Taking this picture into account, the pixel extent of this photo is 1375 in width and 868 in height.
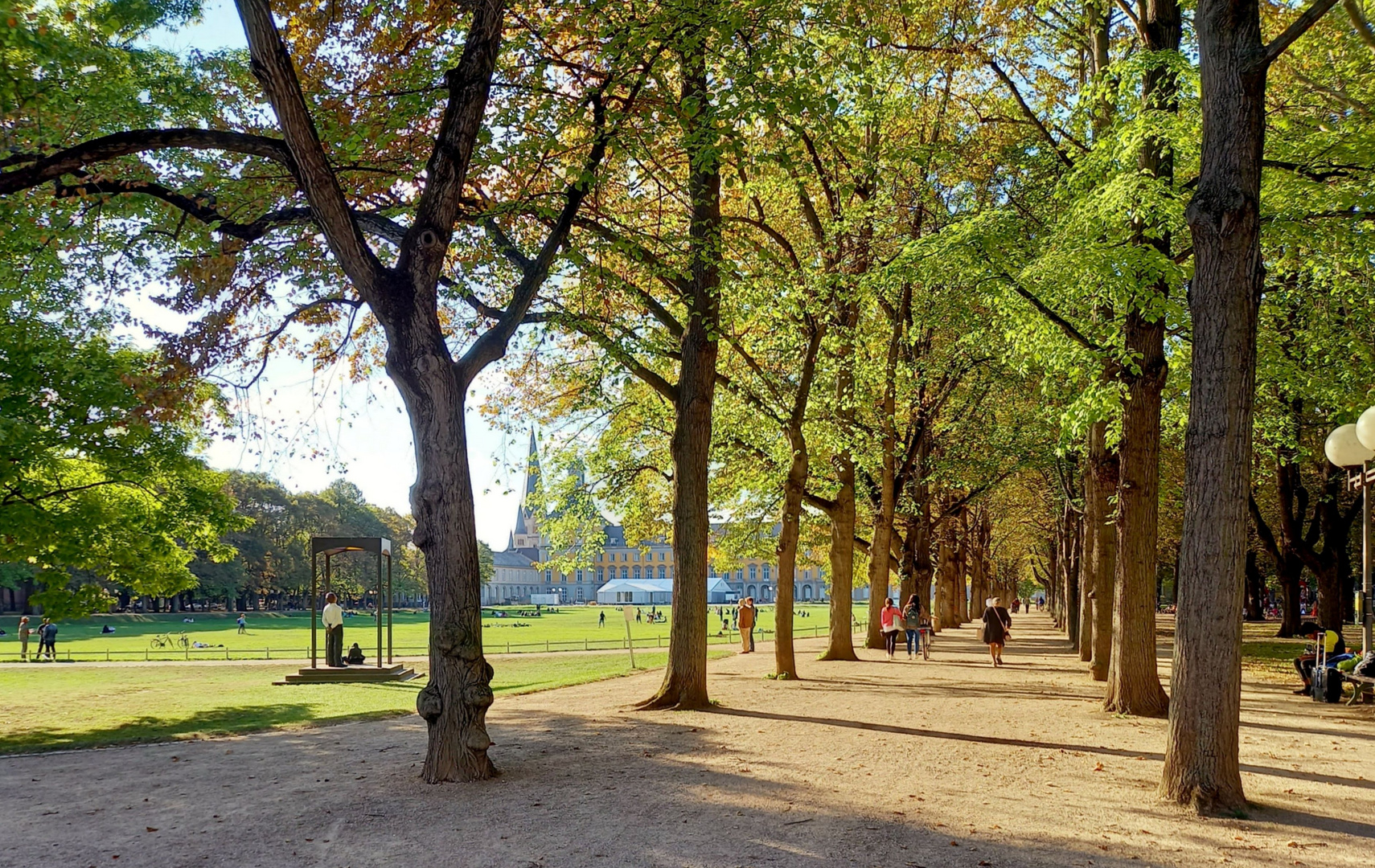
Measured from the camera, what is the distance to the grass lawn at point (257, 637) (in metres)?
36.8

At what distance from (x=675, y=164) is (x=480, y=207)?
9.52 feet

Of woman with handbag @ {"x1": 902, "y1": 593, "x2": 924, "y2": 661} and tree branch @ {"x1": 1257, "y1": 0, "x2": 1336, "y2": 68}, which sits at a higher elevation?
tree branch @ {"x1": 1257, "y1": 0, "x2": 1336, "y2": 68}

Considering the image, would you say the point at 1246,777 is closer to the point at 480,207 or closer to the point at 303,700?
the point at 480,207

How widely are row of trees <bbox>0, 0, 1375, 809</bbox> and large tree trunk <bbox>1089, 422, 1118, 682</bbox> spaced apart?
3.3 inches

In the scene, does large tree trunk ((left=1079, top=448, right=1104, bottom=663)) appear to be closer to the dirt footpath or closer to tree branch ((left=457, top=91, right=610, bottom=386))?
the dirt footpath

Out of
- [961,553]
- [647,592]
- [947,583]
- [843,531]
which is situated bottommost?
[647,592]

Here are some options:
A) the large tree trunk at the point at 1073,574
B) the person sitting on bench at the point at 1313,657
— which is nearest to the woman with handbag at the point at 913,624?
the large tree trunk at the point at 1073,574

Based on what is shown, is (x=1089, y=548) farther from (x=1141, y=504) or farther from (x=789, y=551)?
(x=1141, y=504)

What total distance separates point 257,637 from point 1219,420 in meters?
51.3

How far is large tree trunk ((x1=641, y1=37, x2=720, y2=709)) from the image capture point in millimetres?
13812

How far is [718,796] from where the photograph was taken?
8.12m

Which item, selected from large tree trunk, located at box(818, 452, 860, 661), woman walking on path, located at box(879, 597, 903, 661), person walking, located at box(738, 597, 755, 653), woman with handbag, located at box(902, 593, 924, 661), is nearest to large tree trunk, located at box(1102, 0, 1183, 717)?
large tree trunk, located at box(818, 452, 860, 661)

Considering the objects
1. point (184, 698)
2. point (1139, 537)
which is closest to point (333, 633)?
point (184, 698)

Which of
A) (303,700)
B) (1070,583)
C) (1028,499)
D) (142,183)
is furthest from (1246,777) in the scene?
(1028,499)
